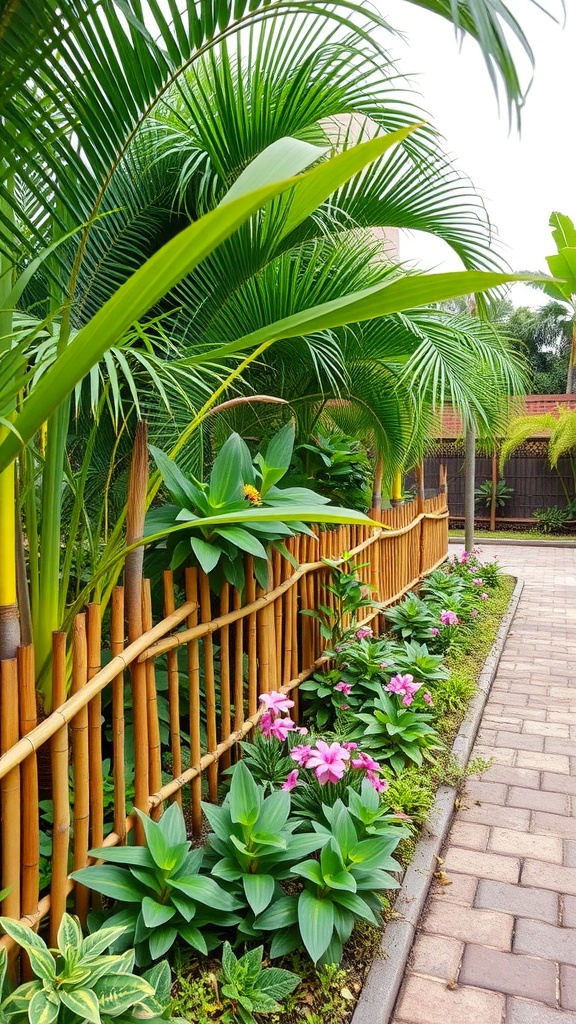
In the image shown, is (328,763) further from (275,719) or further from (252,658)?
(252,658)

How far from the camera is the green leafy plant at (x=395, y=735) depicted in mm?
2775

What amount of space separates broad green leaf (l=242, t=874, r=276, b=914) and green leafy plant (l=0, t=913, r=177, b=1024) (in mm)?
327

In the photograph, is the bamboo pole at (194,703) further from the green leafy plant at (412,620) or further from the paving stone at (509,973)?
the green leafy plant at (412,620)

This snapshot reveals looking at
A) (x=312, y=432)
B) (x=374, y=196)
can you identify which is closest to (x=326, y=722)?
(x=312, y=432)

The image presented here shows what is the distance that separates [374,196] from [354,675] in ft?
6.89

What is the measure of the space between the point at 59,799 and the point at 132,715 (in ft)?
1.71

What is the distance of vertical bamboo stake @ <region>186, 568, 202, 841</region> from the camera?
6.79 feet

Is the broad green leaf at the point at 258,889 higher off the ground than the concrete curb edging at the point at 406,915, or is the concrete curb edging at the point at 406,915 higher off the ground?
the broad green leaf at the point at 258,889

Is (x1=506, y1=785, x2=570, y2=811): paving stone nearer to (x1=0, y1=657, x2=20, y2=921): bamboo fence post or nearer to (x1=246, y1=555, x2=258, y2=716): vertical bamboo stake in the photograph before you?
(x1=246, y1=555, x2=258, y2=716): vertical bamboo stake

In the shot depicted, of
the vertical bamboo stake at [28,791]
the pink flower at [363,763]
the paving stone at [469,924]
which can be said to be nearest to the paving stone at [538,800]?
the paving stone at [469,924]

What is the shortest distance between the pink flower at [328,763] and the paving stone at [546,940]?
26.2 inches

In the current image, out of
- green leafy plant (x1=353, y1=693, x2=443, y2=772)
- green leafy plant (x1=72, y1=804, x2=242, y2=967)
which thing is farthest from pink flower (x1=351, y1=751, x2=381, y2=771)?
green leafy plant (x1=72, y1=804, x2=242, y2=967)

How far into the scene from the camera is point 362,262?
112 inches

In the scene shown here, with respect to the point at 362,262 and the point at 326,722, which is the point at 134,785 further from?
the point at 362,262
